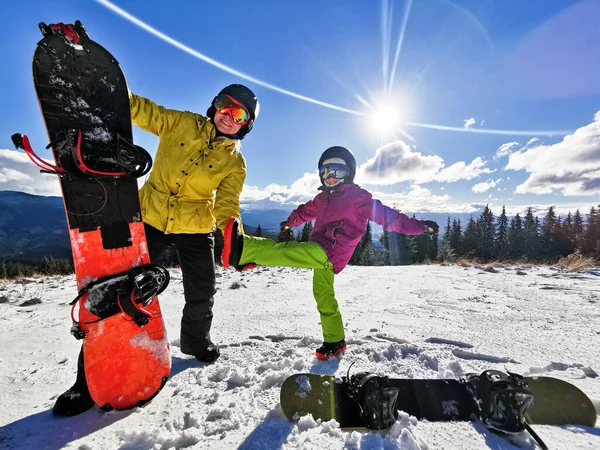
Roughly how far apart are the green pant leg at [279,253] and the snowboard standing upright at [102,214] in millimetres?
668

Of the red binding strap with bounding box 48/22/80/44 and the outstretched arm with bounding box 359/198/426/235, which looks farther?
the outstretched arm with bounding box 359/198/426/235

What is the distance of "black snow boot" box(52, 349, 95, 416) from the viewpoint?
6.19ft

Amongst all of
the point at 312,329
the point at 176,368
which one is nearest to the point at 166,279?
the point at 176,368

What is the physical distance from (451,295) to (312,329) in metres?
3.34

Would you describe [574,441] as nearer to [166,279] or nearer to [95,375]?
[166,279]

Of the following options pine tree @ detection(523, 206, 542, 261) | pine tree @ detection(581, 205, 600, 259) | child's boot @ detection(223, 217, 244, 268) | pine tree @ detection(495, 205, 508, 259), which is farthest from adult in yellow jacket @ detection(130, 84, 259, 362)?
pine tree @ detection(495, 205, 508, 259)

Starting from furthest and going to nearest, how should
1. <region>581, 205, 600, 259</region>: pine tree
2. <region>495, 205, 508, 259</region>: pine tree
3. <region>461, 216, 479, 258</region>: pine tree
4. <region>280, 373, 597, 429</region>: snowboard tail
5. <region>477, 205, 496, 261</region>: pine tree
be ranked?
<region>495, 205, 508, 259</region>: pine tree
<region>461, 216, 479, 258</region>: pine tree
<region>477, 205, 496, 261</region>: pine tree
<region>581, 205, 600, 259</region>: pine tree
<region>280, 373, 597, 429</region>: snowboard tail

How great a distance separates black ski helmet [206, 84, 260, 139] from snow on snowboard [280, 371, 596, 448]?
2.26 metres

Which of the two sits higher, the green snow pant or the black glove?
the black glove

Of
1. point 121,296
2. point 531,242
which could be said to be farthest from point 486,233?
point 121,296

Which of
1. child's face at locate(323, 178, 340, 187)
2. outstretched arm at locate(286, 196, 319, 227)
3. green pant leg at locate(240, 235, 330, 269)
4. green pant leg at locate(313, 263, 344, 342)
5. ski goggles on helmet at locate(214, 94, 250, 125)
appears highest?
ski goggles on helmet at locate(214, 94, 250, 125)

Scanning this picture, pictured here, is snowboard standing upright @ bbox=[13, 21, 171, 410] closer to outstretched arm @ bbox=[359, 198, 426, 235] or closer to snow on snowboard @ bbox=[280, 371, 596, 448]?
snow on snowboard @ bbox=[280, 371, 596, 448]

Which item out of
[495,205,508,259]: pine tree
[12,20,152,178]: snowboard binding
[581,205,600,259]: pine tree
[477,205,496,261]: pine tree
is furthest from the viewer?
[495,205,508,259]: pine tree

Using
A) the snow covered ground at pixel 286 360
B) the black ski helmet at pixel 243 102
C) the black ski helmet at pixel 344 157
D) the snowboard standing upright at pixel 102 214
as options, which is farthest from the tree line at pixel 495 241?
the snowboard standing upright at pixel 102 214
